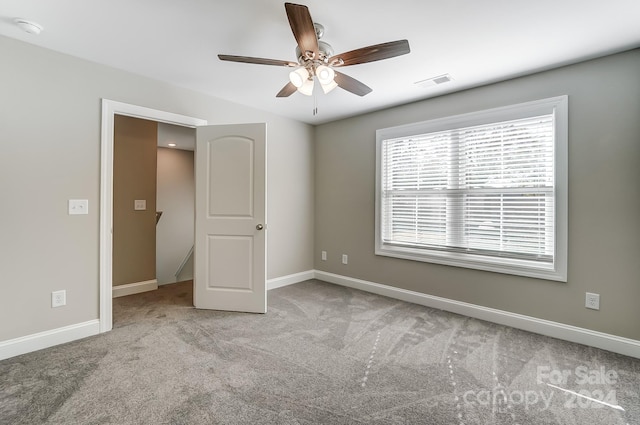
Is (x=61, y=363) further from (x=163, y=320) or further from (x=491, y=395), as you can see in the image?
(x=491, y=395)

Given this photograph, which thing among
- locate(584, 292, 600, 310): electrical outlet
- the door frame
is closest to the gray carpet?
the door frame

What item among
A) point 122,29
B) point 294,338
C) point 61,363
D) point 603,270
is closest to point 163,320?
point 61,363

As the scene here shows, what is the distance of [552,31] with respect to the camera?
7.01 feet

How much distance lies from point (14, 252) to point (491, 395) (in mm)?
3627

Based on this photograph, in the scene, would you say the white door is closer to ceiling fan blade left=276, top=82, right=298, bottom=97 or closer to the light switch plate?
ceiling fan blade left=276, top=82, right=298, bottom=97

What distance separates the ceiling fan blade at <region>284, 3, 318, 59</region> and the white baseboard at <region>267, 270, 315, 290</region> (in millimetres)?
3056

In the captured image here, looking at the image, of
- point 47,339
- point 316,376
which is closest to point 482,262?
point 316,376

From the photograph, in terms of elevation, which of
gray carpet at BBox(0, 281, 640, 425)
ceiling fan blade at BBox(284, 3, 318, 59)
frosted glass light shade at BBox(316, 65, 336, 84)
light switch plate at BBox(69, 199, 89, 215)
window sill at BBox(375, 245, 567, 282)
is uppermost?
ceiling fan blade at BBox(284, 3, 318, 59)

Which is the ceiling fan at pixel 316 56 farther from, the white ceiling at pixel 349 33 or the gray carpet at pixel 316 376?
the gray carpet at pixel 316 376

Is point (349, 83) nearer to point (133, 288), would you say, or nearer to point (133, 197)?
point (133, 197)

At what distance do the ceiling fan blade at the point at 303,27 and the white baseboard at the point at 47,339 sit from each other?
2.97 meters

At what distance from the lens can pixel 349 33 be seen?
2.21 meters

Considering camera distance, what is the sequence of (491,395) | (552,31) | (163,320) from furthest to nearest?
(163,320)
(552,31)
(491,395)

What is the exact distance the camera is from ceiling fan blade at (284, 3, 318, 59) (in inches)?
61.4
